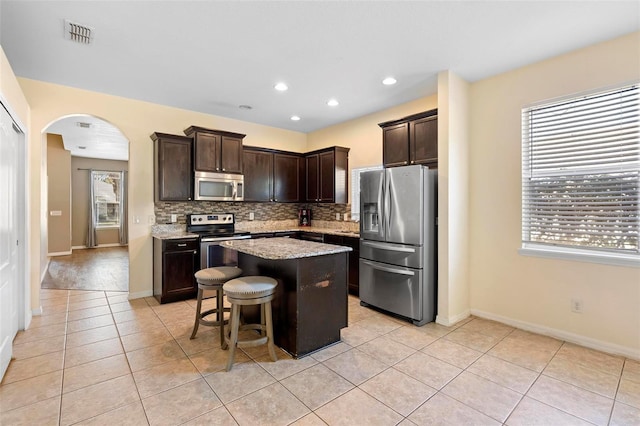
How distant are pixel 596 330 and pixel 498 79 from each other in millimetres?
2730

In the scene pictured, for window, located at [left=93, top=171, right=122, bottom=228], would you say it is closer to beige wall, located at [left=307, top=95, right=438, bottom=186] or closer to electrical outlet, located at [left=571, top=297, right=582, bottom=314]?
beige wall, located at [left=307, top=95, right=438, bottom=186]

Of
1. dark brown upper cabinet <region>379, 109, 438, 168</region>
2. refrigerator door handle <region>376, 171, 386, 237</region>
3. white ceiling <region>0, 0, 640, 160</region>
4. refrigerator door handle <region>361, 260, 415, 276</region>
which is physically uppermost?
white ceiling <region>0, 0, 640, 160</region>

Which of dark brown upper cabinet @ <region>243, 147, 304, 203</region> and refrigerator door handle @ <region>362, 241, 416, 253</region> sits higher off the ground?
dark brown upper cabinet @ <region>243, 147, 304, 203</region>

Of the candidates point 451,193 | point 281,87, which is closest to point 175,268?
point 281,87

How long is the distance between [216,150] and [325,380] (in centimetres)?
365

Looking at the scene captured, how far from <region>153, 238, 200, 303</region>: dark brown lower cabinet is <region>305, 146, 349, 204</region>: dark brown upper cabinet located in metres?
2.27

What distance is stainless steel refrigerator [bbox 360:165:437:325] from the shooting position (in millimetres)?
3486

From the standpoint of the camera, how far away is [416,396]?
2184 mm

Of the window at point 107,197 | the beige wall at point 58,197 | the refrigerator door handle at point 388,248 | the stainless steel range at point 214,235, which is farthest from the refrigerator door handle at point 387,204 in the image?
the window at point 107,197

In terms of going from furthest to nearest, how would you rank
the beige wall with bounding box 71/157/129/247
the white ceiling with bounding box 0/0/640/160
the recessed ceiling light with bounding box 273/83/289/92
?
the beige wall with bounding box 71/157/129/247
the recessed ceiling light with bounding box 273/83/289/92
the white ceiling with bounding box 0/0/640/160

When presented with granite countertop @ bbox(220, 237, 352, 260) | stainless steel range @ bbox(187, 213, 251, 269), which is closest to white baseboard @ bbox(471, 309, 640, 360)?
granite countertop @ bbox(220, 237, 352, 260)

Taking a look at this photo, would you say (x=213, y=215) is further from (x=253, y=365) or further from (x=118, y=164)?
(x=118, y=164)

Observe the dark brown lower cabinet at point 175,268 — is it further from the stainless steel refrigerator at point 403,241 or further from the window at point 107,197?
the window at point 107,197

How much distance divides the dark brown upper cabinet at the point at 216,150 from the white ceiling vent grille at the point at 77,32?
70.2 inches
